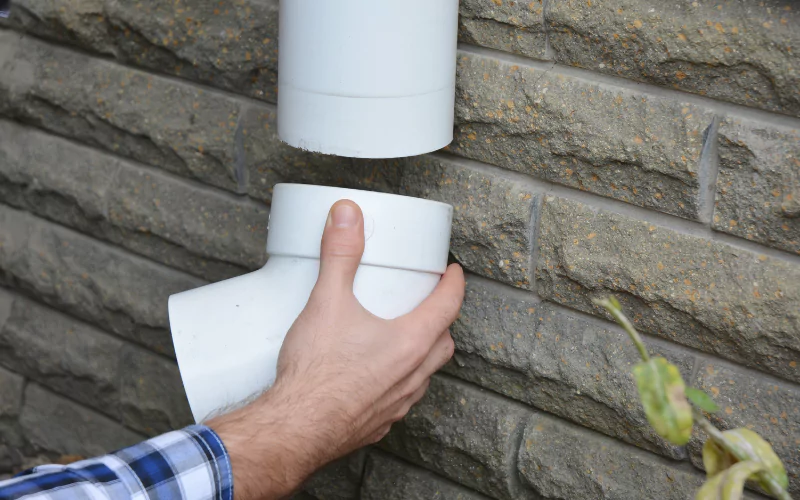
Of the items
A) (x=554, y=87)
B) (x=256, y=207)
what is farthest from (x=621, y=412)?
(x=256, y=207)

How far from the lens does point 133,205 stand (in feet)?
4.90

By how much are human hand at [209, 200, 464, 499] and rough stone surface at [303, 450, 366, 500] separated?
0.38 meters

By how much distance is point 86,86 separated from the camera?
148cm

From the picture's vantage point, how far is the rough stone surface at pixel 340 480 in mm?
1364

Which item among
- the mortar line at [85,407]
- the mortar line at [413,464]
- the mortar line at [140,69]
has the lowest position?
the mortar line at [85,407]

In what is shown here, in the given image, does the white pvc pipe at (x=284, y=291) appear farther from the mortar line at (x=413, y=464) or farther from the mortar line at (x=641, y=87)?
the mortar line at (x=413, y=464)

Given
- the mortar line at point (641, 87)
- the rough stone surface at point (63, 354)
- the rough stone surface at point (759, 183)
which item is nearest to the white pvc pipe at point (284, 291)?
the mortar line at point (641, 87)

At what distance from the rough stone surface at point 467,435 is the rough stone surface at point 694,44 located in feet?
1.64

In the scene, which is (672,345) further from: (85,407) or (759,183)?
(85,407)

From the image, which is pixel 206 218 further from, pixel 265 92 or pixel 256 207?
pixel 265 92

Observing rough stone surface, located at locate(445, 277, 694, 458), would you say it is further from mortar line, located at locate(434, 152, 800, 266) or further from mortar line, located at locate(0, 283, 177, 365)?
mortar line, located at locate(0, 283, 177, 365)

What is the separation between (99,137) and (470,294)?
2.51 feet

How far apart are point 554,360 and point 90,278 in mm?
913

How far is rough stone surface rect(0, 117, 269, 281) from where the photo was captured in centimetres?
140
